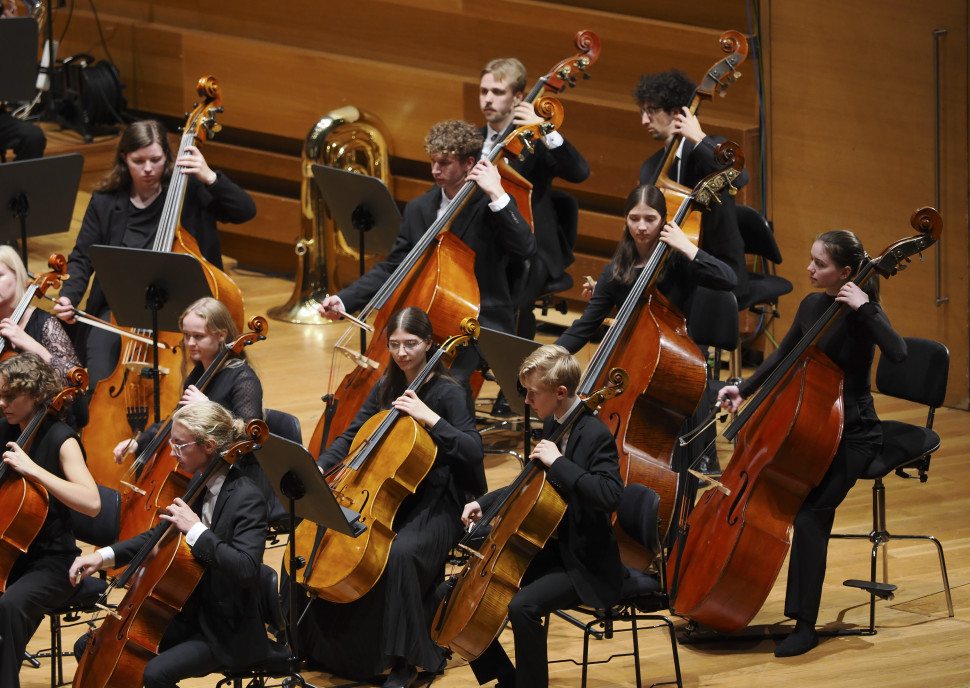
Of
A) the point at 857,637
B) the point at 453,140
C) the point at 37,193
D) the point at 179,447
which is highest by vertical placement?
the point at 453,140

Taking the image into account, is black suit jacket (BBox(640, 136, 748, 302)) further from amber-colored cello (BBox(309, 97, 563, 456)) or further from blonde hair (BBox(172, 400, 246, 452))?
blonde hair (BBox(172, 400, 246, 452))

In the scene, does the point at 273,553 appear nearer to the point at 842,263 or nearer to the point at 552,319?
the point at 842,263

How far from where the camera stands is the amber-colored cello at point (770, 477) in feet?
12.5

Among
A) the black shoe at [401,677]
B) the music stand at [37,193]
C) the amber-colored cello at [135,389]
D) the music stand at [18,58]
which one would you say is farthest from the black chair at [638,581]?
the music stand at [18,58]

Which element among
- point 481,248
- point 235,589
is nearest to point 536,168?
point 481,248

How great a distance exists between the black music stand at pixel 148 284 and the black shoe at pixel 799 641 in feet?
6.85

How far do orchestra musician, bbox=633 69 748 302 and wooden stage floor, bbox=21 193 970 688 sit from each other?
3.18 feet

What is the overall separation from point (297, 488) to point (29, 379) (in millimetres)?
910

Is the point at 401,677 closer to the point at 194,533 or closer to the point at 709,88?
the point at 194,533

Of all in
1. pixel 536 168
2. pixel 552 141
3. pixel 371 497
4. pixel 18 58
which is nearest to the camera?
pixel 371 497

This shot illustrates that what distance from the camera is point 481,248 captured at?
497 cm

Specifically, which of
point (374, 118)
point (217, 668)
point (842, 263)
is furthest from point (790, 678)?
point (374, 118)

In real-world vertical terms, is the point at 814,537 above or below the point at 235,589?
below

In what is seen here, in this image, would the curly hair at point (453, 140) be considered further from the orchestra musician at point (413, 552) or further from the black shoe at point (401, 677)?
the black shoe at point (401, 677)
